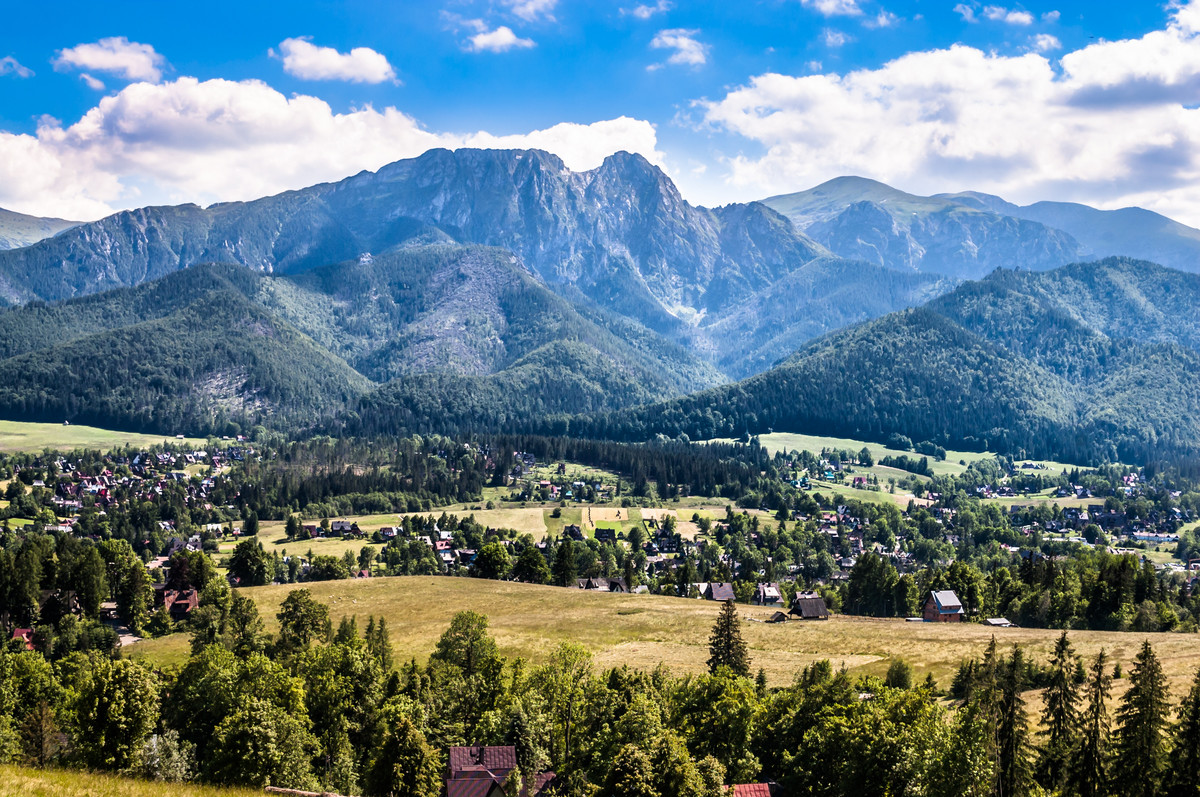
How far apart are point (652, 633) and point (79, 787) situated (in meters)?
72.9

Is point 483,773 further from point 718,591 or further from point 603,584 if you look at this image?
point 603,584

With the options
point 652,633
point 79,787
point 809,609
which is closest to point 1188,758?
point 79,787

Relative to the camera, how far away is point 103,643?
93.1 m

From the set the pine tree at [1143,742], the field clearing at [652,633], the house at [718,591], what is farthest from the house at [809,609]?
the pine tree at [1143,742]

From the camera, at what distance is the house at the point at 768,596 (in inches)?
5448

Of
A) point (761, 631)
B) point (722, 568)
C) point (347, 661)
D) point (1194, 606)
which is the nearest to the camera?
point (347, 661)

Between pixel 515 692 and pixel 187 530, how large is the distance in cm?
14952

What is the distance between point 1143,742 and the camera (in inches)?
1732

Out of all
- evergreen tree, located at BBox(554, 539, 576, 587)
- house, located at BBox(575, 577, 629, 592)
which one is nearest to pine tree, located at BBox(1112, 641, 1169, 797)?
house, located at BBox(575, 577, 629, 592)

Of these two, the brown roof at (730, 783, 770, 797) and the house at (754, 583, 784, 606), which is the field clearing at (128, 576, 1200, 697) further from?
the brown roof at (730, 783, 770, 797)

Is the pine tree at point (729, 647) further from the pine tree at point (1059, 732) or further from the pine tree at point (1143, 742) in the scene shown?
the pine tree at point (1143, 742)

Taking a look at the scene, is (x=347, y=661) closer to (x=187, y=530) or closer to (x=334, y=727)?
(x=334, y=727)

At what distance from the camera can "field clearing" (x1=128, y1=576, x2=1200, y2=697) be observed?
82062mm

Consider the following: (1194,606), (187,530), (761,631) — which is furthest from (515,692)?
(187,530)
